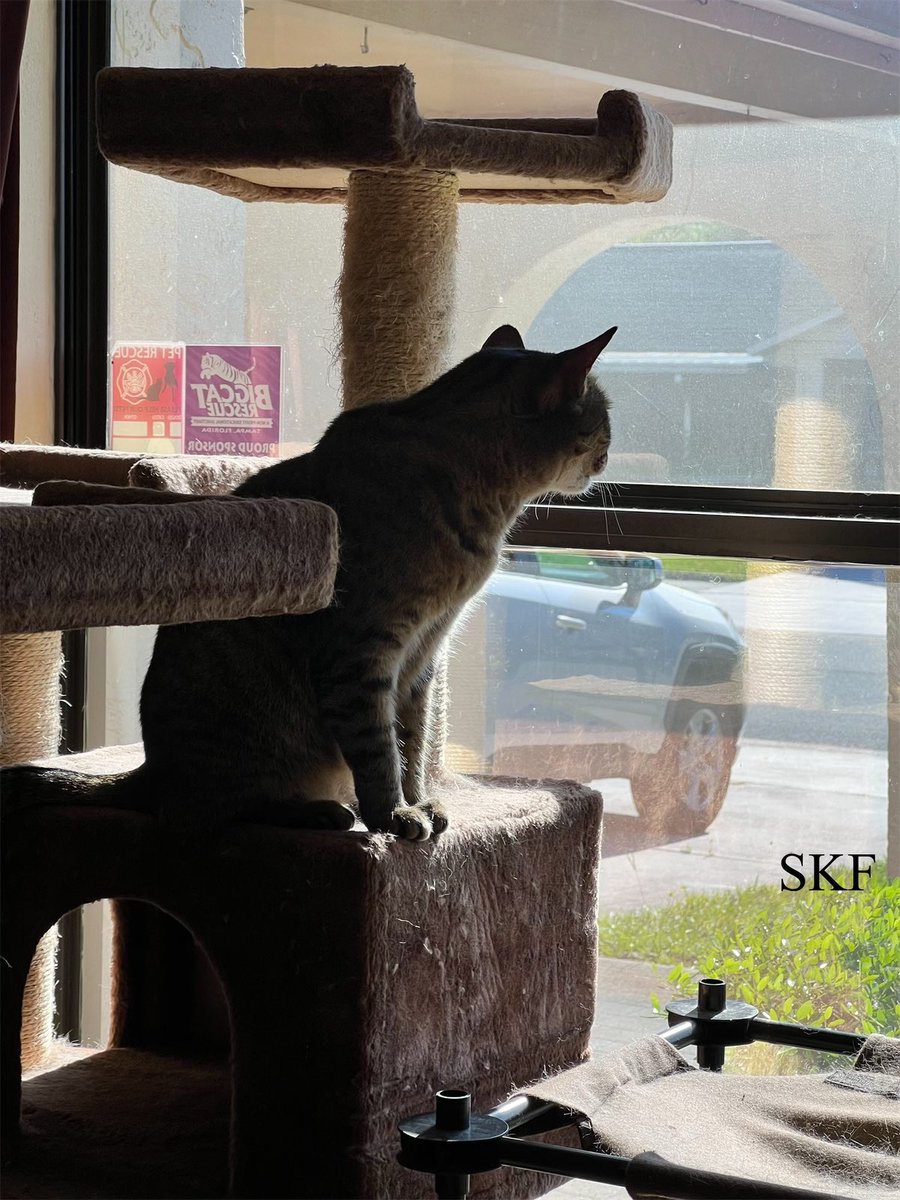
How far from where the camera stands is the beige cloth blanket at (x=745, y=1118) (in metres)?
1.18

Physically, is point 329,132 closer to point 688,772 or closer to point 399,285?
point 399,285

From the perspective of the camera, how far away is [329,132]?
4.69 ft

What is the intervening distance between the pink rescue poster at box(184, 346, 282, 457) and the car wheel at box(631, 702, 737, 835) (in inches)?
34.9

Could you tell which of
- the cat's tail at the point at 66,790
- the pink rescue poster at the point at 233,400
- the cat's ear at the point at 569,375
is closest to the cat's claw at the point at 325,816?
the cat's tail at the point at 66,790

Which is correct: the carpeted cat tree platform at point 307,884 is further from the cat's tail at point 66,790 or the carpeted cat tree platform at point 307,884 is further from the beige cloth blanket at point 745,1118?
the beige cloth blanket at point 745,1118

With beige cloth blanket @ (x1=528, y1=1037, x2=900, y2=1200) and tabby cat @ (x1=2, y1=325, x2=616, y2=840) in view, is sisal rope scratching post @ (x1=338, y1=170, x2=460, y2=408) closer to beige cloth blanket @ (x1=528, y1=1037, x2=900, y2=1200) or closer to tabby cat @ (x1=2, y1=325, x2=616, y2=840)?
tabby cat @ (x1=2, y1=325, x2=616, y2=840)

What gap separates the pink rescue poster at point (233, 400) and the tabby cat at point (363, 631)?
1.06 metres

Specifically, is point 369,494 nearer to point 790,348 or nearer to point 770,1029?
point 770,1029

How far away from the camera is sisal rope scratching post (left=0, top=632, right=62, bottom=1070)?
69.3 inches

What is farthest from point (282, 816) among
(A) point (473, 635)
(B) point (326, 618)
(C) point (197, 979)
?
(A) point (473, 635)

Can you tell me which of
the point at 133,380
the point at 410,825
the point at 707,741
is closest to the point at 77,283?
the point at 133,380

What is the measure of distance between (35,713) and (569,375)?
91 centimetres

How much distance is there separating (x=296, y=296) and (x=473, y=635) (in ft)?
2.28

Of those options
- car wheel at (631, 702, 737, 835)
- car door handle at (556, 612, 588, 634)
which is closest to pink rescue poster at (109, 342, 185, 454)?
car door handle at (556, 612, 588, 634)
